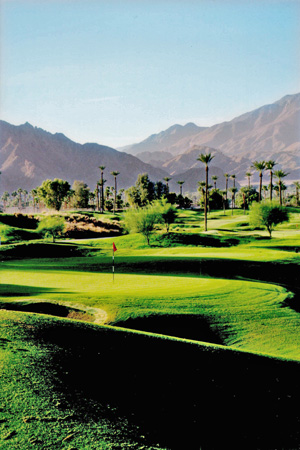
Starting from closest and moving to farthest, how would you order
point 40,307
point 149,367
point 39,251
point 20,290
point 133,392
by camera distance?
point 133,392 → point 149,367 → point 40,307 → point 20,290 → point 39,251

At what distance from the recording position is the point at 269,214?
44.2 metres

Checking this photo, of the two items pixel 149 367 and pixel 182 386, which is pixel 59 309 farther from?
pixel 182 386

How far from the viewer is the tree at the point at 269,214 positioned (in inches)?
1737

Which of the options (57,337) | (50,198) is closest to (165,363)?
(57,337)

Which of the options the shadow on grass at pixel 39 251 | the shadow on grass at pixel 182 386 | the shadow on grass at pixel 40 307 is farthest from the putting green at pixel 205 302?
the shadow on grass at pixel 39 251

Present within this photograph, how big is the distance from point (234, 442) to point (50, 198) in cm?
9979

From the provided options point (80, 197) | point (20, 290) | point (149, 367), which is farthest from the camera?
point (80, 197)

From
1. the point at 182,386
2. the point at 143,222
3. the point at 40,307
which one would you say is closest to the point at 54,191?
the point at 143,222

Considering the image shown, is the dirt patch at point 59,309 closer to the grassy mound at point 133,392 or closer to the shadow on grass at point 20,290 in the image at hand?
the shadow on grass at point 20,290

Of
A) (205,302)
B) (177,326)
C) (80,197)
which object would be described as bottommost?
(177,326)

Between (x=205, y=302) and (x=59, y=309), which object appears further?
(x=205, y=302)

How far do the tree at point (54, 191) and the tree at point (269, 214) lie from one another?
63836 mm

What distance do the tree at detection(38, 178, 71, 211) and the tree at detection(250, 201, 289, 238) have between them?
63.8 metres

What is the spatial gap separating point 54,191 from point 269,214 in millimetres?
67724
